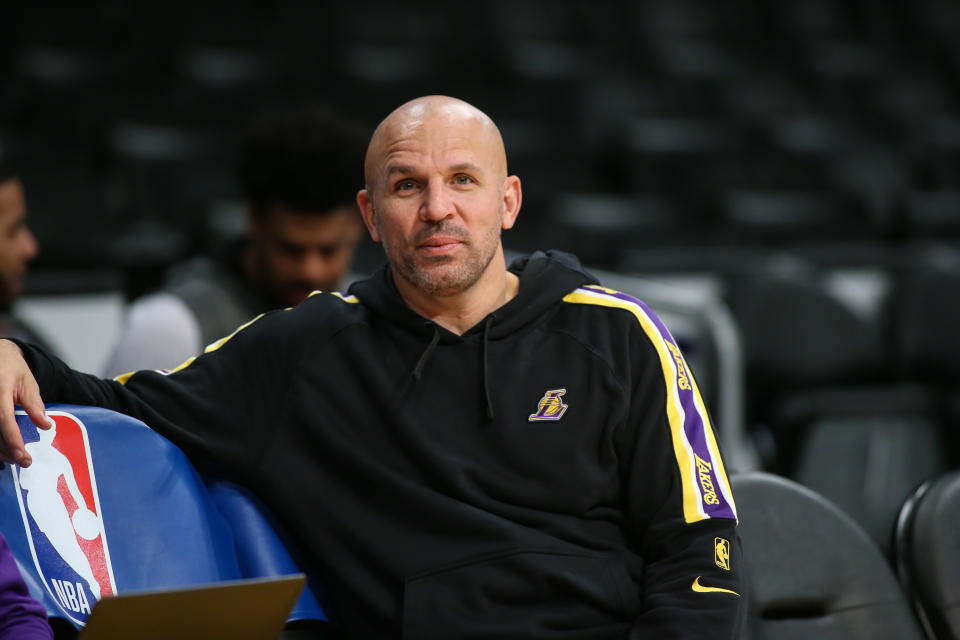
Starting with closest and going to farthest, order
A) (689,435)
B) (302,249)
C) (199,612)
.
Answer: (199,612) → (689,435) → (302,249)

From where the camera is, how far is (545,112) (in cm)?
597

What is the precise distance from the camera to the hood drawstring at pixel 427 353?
185cm

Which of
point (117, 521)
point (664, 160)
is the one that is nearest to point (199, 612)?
point (117, 521)

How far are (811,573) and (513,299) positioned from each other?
695 mm

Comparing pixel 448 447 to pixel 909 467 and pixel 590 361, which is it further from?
pixel 909 467

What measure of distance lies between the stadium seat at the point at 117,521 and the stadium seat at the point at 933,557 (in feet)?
3.30

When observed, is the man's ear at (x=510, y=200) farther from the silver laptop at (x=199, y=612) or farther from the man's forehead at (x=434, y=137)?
the silver laptop at (x=199, y=612)

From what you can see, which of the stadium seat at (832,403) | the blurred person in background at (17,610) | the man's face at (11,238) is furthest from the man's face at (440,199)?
the stadium seat at (832,403)

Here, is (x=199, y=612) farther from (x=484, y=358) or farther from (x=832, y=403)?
(x=832, y=403)

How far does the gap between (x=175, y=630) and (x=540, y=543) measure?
22.7 inches

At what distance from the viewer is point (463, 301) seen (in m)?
1.91

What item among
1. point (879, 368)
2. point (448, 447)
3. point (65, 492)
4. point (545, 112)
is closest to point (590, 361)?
point (448, 447)

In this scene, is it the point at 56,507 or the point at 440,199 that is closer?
the point at 56,507

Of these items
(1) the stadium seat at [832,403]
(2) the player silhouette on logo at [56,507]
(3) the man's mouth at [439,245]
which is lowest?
(1) the stadium seat at [832,403]
